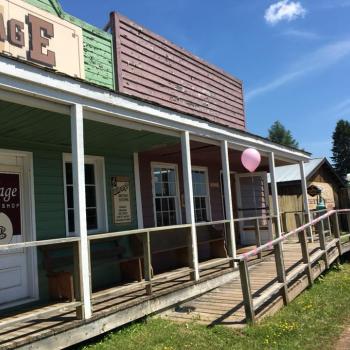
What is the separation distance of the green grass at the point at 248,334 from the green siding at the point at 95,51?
4432 mm

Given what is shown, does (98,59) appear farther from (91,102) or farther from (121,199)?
(91,102)

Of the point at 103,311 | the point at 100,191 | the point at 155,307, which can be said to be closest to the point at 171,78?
the point at 100,191

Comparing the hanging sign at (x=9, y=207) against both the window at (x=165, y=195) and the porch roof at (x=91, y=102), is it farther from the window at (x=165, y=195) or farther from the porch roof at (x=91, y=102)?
the window at (x=165, y=195)

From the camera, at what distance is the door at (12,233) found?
6574mm

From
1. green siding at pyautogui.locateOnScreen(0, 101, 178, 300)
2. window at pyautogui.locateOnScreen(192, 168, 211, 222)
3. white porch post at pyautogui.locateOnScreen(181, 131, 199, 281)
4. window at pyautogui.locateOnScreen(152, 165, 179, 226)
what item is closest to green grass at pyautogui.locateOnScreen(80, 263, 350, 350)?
green siding at pyautogui.locateOnScreen(0, 101, 178, 300)

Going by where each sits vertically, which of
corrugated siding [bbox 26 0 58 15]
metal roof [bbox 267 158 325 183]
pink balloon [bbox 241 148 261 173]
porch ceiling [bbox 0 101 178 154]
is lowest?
pink balloon [bbox 241 148 261 173]

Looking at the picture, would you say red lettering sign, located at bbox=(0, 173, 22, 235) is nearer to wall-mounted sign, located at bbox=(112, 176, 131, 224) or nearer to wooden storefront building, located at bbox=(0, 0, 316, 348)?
wooden storefront building, located at bbox=(0, 0, 316, 348)

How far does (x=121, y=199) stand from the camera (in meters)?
8.57

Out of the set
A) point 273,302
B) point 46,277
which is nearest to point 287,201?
point 273,302

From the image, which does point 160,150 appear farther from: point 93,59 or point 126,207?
point 93,59

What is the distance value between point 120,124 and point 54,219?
2.20m

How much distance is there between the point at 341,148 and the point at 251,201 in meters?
43.8

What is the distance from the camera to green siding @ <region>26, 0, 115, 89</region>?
307 inches

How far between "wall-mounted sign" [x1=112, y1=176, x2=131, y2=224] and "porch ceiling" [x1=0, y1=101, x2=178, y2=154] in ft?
1.94
